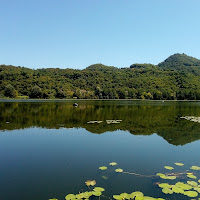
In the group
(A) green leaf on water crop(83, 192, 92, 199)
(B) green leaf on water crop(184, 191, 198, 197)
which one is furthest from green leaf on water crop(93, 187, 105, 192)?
(B) green leaf on water crop(184, 191, 198, 197)

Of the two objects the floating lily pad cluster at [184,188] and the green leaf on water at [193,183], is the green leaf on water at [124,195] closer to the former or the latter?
the floating lily pad cluster at [184,188]

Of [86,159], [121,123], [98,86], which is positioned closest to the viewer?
[86,159]

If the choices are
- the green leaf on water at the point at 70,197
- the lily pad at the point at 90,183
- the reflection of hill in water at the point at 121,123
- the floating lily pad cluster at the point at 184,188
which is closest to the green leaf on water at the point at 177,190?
the floating lily pad cluster at the point at 184,188

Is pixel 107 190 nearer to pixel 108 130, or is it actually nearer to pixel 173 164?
pixel 173 164

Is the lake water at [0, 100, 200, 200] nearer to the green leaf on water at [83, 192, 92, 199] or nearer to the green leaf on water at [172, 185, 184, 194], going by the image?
the green leaf on water at [172, 185, 184, 194]

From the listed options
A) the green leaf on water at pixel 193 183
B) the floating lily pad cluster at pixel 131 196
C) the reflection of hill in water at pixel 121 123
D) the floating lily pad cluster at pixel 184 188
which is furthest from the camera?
the reflection of hill in water at pixel 121 123

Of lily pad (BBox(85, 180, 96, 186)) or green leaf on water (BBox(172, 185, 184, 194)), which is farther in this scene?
lily pad (BBox(85, 180, 96, 186))

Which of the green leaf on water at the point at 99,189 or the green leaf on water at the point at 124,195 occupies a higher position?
the green leaf on water at the point at 124,195

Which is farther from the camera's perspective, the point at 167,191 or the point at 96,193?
the point at 167,191

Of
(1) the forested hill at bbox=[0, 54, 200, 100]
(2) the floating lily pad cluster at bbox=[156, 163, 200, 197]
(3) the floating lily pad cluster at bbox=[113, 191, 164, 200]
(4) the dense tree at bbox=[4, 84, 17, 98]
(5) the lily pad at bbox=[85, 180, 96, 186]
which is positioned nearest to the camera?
(3) the floating lily pad cluster at bbox=[113, 191, 164, 200]

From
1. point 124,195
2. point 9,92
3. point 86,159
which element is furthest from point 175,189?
point 9,92

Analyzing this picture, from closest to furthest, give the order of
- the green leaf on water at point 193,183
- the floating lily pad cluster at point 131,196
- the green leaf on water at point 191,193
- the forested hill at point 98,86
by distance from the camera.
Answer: the floating lily pad cluster at point 131,196, the green leaf on water at point 191,193, the green leaf on water at point 193,183, the forested hill at point 98,86

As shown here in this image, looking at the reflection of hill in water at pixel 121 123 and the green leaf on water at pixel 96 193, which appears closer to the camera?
the green leaf on water at pixel 96 193

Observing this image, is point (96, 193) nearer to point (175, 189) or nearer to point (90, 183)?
point (90, 183)
